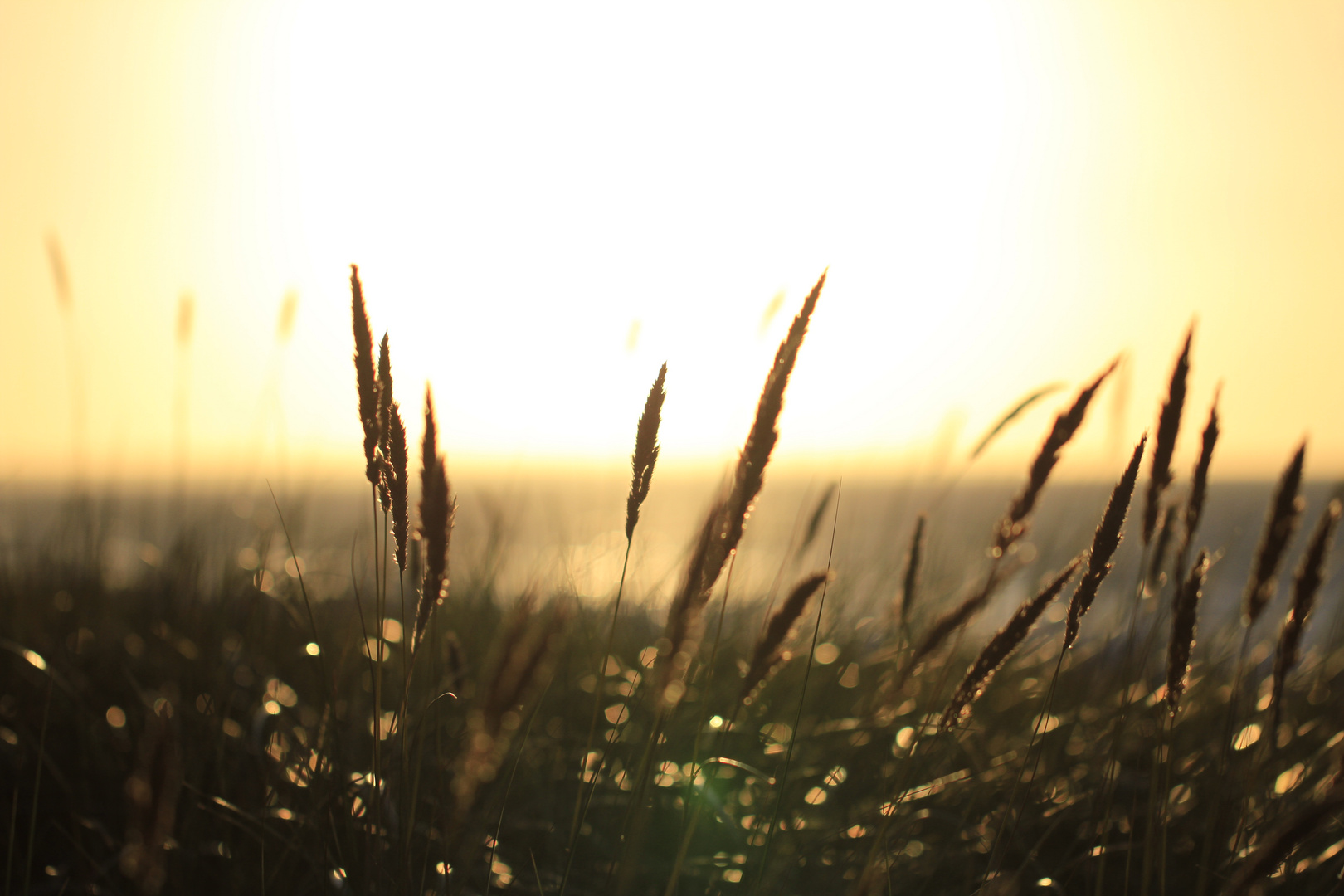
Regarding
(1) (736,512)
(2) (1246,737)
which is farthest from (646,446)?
(2) (1246,737)

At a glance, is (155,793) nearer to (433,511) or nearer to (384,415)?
(433,511)

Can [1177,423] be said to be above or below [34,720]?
above

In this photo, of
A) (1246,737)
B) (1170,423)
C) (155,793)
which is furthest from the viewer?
(1246,737)

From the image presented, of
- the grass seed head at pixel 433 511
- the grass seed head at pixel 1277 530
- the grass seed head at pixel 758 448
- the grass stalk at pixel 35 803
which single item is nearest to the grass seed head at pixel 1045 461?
the grass seed head at pixel 1277 530

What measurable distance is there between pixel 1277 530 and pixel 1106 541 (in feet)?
0.93

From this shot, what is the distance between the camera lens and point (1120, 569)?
10.8 feet

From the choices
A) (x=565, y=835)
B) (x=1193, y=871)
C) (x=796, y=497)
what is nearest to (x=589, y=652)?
(x=565, y=835)

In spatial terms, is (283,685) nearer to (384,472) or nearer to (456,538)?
(384,472)

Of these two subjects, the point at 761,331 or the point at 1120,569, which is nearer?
the point at 761,331

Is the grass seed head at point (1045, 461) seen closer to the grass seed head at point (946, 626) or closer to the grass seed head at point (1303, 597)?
the grass seed head at point (946, 626)

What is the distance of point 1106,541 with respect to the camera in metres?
0.90

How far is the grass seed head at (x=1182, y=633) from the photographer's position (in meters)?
0.91

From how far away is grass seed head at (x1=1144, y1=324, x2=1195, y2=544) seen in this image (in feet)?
3.23

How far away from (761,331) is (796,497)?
102 inches
